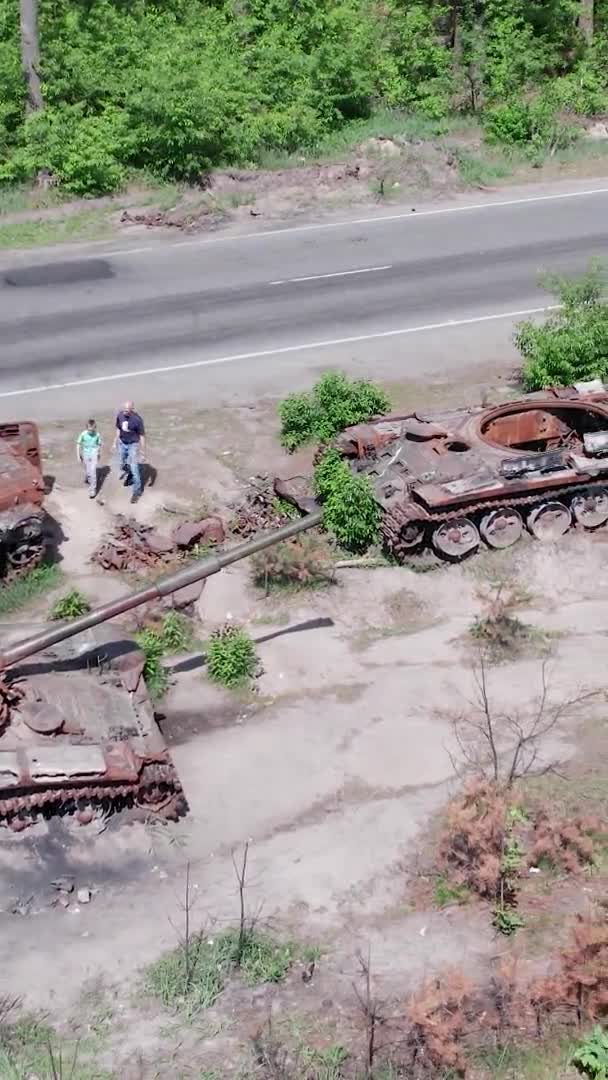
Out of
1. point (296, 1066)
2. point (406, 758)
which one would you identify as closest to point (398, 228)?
point (406, 758)

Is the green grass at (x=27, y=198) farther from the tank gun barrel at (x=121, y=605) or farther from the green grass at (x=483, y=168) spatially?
the tank gun barrel at (x=121, y=605)

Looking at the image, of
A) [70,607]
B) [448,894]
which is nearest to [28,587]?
[70,607]

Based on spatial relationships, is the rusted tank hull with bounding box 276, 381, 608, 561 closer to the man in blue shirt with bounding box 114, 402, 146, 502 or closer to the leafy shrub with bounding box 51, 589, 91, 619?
the man in blue shirt with bounding box 114, 402, 146, 502

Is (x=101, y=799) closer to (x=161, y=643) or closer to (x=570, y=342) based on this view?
(x=161, y=643)

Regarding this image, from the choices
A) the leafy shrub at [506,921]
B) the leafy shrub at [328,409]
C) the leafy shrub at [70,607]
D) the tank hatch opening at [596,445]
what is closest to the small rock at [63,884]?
the leafy shrub at [506,921]

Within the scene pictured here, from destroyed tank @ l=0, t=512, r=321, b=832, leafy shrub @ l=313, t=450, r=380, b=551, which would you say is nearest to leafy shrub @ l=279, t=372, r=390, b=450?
leafy shrub @ l=313, t=450, r=380, b=551

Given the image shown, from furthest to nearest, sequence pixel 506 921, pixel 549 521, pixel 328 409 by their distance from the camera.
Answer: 1. pixel 328 409
2. pixel 549 521
3. pixel 506 921
